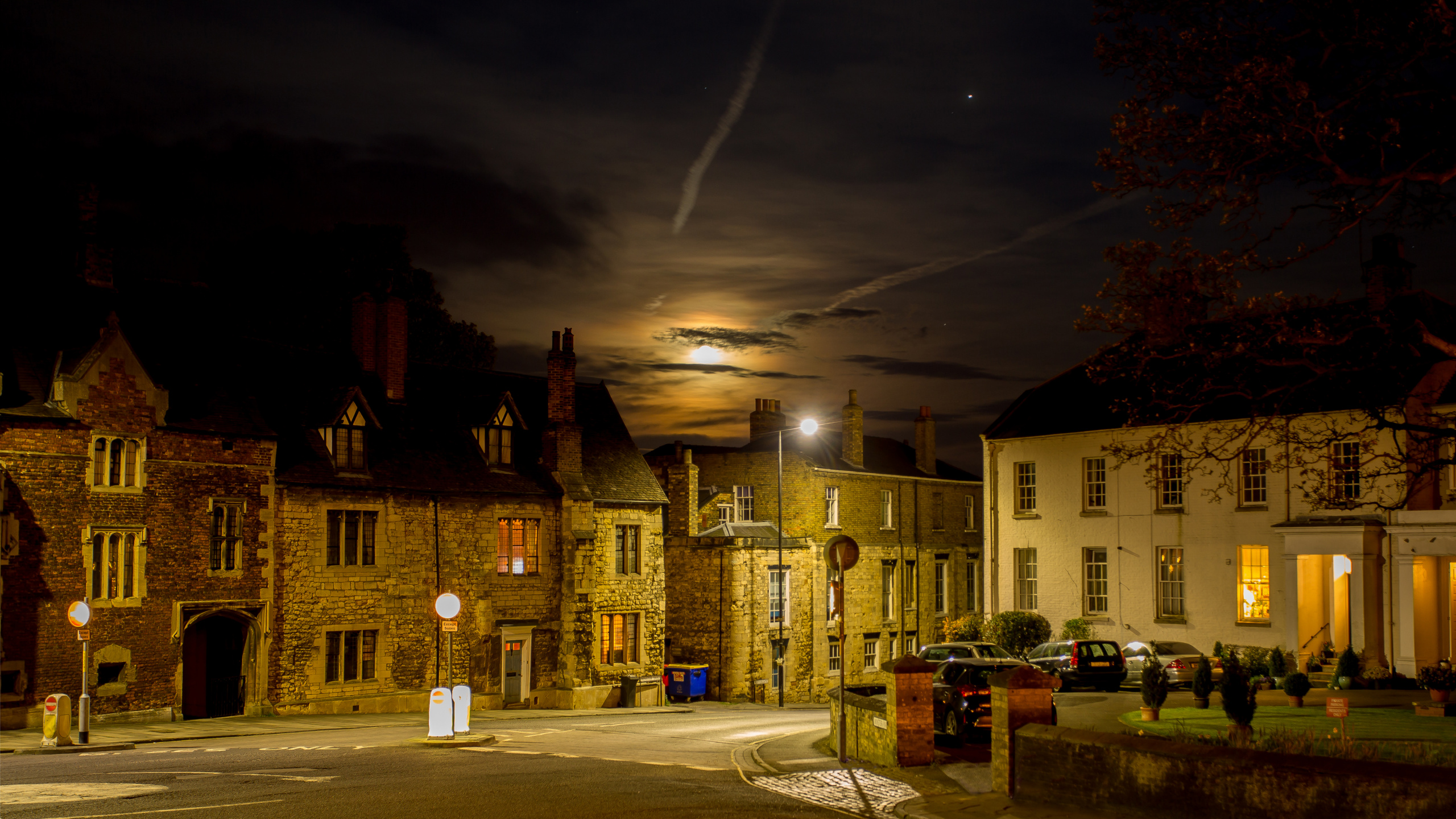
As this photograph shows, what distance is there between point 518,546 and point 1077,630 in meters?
18.1

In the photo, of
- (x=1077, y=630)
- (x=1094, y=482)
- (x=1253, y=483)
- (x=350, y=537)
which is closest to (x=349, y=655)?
(x=350, y=537)

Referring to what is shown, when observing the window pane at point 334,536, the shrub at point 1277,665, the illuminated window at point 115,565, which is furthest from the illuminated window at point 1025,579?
the illuminated window at point 115,565

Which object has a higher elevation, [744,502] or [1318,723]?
[744,502]

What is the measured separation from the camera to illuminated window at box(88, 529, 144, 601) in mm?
28266

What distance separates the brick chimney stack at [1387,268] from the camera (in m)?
34.1

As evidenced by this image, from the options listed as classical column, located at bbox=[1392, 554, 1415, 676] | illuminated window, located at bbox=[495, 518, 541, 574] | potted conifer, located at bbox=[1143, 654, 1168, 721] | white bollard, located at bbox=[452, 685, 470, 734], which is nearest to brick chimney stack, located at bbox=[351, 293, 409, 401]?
illuminated window, located at bbox=[495, 518, 541, 574]

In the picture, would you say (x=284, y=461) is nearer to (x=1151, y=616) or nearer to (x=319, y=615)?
(x=319, y=615)

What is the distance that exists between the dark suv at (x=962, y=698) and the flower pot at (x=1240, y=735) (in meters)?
5.26

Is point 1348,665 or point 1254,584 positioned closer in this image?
point 1348,665

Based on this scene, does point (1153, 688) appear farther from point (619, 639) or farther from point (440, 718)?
point (619, 639)

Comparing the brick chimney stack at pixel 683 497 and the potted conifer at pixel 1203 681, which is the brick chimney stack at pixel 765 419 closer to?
the brick chimney stack at pixel 683 497

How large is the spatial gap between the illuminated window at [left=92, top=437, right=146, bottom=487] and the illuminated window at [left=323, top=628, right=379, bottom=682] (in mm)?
6772

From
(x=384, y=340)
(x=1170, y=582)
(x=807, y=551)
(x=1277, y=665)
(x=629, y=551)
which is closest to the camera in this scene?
(x=1277, y=665)

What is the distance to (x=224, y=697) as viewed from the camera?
3117 centimetres
